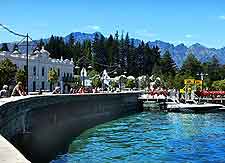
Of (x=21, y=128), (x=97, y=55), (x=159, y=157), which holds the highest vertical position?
(x=97, y=55)

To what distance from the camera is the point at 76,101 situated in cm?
4684

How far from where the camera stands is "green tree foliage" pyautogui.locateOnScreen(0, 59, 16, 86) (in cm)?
8012

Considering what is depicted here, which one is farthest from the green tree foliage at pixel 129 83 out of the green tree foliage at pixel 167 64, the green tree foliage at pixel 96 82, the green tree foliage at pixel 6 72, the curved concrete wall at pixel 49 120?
the curved concrete wall at pixel 49 120

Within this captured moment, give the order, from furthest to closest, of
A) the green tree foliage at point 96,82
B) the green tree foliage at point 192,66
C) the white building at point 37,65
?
1. the green tree foliage at point 192,66
2. the green tree foliage at point 96,82
3. the white building at point 37,65

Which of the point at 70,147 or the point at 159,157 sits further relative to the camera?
the point at 70,147

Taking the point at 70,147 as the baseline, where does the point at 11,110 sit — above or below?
above

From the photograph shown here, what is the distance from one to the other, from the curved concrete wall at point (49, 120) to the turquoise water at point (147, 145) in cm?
120

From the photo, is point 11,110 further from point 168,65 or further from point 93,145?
point 168,65

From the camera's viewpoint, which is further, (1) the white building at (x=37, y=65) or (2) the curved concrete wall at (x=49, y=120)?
(1) the white building at (x=37, y=65)

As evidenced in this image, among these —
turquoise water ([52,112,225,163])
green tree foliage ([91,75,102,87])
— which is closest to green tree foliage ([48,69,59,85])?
green tree foliage ([91,75,102,87])

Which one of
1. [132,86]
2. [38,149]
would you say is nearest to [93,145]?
[38,149]

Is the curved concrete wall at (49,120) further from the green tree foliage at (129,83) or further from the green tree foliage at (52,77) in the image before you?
the green tree foliage at (129,83)

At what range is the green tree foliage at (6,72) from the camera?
3155 inches

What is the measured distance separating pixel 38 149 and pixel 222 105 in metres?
58.3
